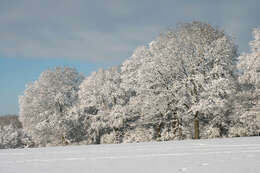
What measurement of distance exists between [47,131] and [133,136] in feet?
37.8

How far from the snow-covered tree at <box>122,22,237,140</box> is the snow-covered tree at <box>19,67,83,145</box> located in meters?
10.5

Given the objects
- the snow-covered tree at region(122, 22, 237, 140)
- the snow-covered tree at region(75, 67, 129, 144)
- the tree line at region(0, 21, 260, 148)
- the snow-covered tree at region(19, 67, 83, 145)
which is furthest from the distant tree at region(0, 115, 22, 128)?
the snow-covered tree at region(122, 22, 237, 140)

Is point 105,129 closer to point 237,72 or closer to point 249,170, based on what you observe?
point 237,72

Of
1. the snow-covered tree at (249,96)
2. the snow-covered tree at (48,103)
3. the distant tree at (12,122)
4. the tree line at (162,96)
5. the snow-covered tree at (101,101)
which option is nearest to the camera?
the snow-covered tree at (249,96)

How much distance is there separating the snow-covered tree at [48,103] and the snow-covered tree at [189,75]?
10.5 m

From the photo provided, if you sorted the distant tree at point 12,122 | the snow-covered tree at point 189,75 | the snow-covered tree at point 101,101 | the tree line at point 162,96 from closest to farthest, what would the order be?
the snow-covered tree at point 189,75 < the tree line at point 162,96 < the snow-covered tree at point 101,101 < the distant tree at point 12,122

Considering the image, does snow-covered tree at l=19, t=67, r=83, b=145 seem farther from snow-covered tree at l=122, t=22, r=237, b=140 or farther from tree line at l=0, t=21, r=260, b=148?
snow-covered tree at l=122, t=22, r=237, b=140

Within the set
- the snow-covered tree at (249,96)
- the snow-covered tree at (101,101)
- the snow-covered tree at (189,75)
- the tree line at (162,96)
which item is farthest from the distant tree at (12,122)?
the snow-covered tree at (249,96)

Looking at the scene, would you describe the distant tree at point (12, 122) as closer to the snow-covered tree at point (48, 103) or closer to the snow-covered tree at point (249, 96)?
the snow-covered tree at point (48, 103)

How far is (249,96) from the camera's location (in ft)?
76.7

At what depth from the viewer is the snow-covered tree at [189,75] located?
2117 centimetres

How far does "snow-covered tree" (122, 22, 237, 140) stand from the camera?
2117cm

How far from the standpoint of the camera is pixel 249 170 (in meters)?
5.51

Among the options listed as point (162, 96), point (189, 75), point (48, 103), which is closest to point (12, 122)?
point (48, 103)
